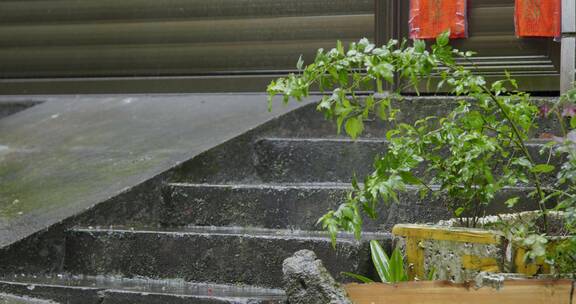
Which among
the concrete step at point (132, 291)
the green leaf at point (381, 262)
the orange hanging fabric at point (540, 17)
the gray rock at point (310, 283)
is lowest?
the concrete step at point (132, 291)

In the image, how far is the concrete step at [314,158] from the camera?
17.5 feet

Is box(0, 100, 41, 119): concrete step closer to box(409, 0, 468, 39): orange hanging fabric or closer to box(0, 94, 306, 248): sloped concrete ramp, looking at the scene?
box(0, 94, 306, 248): sloped concrete ramp

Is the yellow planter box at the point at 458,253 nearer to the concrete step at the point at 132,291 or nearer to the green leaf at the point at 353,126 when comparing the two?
the green leaf at the point at 353,126

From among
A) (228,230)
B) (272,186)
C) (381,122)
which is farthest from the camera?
(381,122)

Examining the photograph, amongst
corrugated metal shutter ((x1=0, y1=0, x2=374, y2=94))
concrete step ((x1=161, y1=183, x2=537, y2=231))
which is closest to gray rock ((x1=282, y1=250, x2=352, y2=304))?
concrete step ((x1=161, y1=183, x2=537, y2=231))

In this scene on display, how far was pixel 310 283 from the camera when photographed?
11.7 feet

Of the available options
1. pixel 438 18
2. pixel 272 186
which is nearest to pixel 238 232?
pixel 272 186

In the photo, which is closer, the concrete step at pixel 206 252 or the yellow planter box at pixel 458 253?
the yellow planter box at pixel 458 253

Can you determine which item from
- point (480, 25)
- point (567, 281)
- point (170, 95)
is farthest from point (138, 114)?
point (567, 281)

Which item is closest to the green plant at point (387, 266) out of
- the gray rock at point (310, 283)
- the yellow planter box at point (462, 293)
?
the yellow planter box at point (462, 293)

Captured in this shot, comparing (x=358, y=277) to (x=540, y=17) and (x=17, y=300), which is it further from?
(x=540, y=17)

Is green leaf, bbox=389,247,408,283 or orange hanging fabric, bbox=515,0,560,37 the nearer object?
green leaf, bbox=389,247,408,283

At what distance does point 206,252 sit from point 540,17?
2751mm

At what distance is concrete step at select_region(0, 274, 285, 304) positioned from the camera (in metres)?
4.16
